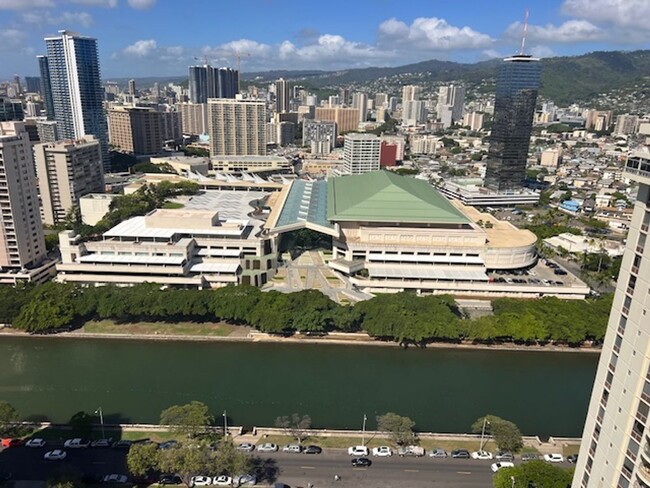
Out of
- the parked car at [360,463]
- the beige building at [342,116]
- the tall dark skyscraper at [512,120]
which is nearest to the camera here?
the parked car at [360,463]

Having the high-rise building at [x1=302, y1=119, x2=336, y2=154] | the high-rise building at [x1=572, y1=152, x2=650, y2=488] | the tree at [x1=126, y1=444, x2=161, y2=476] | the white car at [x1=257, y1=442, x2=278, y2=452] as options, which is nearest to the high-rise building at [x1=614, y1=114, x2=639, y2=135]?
the high-rise building at [x1=302, y1=119, x2=336, y2=154]

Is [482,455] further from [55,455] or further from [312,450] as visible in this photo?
[55,455]

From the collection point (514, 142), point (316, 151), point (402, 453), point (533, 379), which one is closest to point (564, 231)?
point (514, 142)

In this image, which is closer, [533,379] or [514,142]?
[533,379]

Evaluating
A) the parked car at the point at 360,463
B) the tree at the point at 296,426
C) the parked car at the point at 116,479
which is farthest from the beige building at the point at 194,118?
the parked car at the point at 360,463

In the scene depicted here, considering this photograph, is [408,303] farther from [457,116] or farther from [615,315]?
[457,116]

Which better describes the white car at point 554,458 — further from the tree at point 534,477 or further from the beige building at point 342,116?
the beige building at point 342,116
